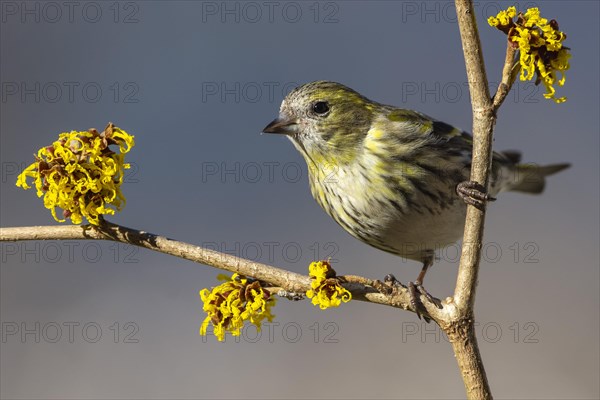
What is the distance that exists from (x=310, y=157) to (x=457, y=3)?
2.13 meters

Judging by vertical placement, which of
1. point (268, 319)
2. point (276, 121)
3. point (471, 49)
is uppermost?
point (276, 121)

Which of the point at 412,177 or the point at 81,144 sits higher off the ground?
the point at 412,177

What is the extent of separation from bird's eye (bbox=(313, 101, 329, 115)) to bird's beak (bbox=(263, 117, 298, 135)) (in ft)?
0.46

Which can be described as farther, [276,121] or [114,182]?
[276,121]

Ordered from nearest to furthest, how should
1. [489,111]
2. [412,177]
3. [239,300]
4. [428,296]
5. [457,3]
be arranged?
[457,3]
[489,111]
[239,300]
[428,296]
[412,177]

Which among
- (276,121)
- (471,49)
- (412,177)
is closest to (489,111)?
(471,49)

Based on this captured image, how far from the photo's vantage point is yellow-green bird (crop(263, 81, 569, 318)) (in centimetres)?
369

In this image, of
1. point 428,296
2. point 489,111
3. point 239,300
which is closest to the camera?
point 489,111

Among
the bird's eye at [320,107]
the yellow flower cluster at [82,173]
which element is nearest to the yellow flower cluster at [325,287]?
the yellow flower cluster at [82,173]

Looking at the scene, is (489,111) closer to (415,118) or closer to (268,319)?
(268,319)

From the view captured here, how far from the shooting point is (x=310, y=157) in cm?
393

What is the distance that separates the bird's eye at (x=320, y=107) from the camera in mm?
3934

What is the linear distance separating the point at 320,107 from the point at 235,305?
2004 millimetres

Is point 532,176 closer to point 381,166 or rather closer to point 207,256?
point 381,166
